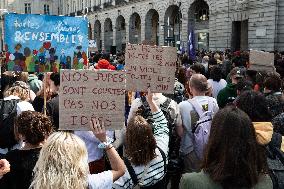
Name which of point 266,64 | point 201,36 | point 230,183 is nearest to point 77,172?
point 230,183

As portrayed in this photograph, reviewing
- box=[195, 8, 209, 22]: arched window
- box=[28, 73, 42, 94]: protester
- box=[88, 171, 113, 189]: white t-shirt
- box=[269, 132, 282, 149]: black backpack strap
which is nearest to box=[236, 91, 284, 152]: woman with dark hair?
box=[269, 132, 282, 149]: black backpack strap

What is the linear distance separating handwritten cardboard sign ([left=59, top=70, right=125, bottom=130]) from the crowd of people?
10cm

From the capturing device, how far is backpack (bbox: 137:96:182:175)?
4.95m

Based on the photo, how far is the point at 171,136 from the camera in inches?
→ 208

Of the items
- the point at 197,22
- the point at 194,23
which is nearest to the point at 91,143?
the point at 197,22

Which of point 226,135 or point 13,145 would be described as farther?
point 13,145

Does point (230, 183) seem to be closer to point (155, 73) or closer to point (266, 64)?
point (155, 73)

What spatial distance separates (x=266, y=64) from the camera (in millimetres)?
8195

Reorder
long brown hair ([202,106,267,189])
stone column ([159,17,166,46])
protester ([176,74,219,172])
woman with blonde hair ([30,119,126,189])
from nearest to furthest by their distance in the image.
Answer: long brown hair ([202,106,267,189]), woman with blonde hair ([30,119,126,189]), protester ([176,74,219,172]), stone column ([159,17,166,46])

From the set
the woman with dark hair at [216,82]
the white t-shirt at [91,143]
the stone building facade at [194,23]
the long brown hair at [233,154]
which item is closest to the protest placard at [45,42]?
the white t-shirt at [91,143]

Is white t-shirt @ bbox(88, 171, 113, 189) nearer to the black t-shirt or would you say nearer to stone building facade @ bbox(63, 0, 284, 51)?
the black t-shirt

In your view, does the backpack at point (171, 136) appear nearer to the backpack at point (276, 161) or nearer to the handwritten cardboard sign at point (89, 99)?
the handwritten cardboard sign at point (89, 99)

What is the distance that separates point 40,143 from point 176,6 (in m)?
40.1

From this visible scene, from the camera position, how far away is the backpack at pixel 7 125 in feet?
15.6
